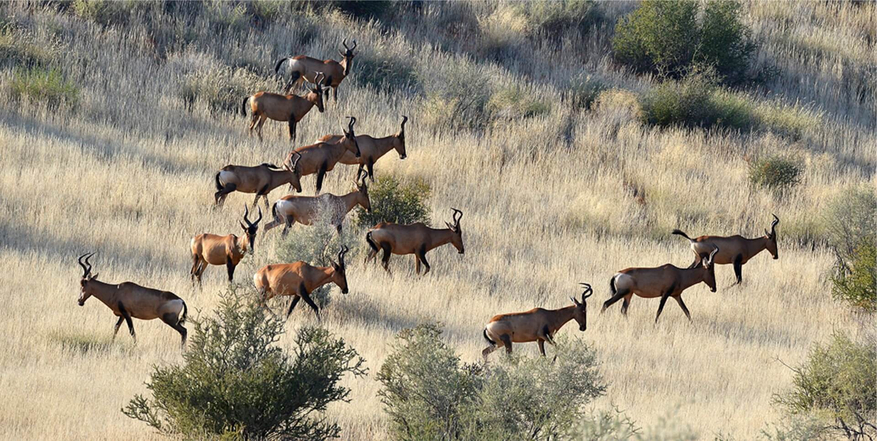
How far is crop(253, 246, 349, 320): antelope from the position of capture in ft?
39.6

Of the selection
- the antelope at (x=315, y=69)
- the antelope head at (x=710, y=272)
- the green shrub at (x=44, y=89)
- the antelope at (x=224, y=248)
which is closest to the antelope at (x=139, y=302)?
the antelope at (x=224, y=248)

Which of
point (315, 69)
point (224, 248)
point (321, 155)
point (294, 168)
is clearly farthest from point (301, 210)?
point (315, 69)

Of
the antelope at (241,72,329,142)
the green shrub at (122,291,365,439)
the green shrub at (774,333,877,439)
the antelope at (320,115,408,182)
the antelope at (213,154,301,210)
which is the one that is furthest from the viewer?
the antelope at (241,72,329,142)

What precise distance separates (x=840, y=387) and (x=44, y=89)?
1607 cm

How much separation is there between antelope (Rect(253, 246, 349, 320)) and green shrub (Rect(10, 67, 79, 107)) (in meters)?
10.7

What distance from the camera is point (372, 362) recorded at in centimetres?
1119

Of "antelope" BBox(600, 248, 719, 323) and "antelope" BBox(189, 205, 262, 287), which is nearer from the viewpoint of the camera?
"antelope" BBox(189, 205, 262, 287)

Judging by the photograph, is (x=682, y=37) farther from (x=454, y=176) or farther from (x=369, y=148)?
(x=369, y=148)

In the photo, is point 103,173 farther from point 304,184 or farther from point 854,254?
point 854,254

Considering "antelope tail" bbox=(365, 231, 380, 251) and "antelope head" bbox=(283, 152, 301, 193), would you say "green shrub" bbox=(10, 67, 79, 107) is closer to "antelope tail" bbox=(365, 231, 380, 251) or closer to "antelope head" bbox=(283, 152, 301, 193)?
"antelope head" bbox=(283, 152, 301, 193)

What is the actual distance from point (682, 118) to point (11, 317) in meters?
16.8

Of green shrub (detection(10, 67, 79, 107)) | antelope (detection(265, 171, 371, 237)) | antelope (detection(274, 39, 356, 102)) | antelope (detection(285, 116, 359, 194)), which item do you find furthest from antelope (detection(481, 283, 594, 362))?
green shrub (detection(10, 67, 79, 107))

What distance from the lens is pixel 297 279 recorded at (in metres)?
12.1

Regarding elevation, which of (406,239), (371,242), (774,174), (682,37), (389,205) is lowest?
(389,205)
